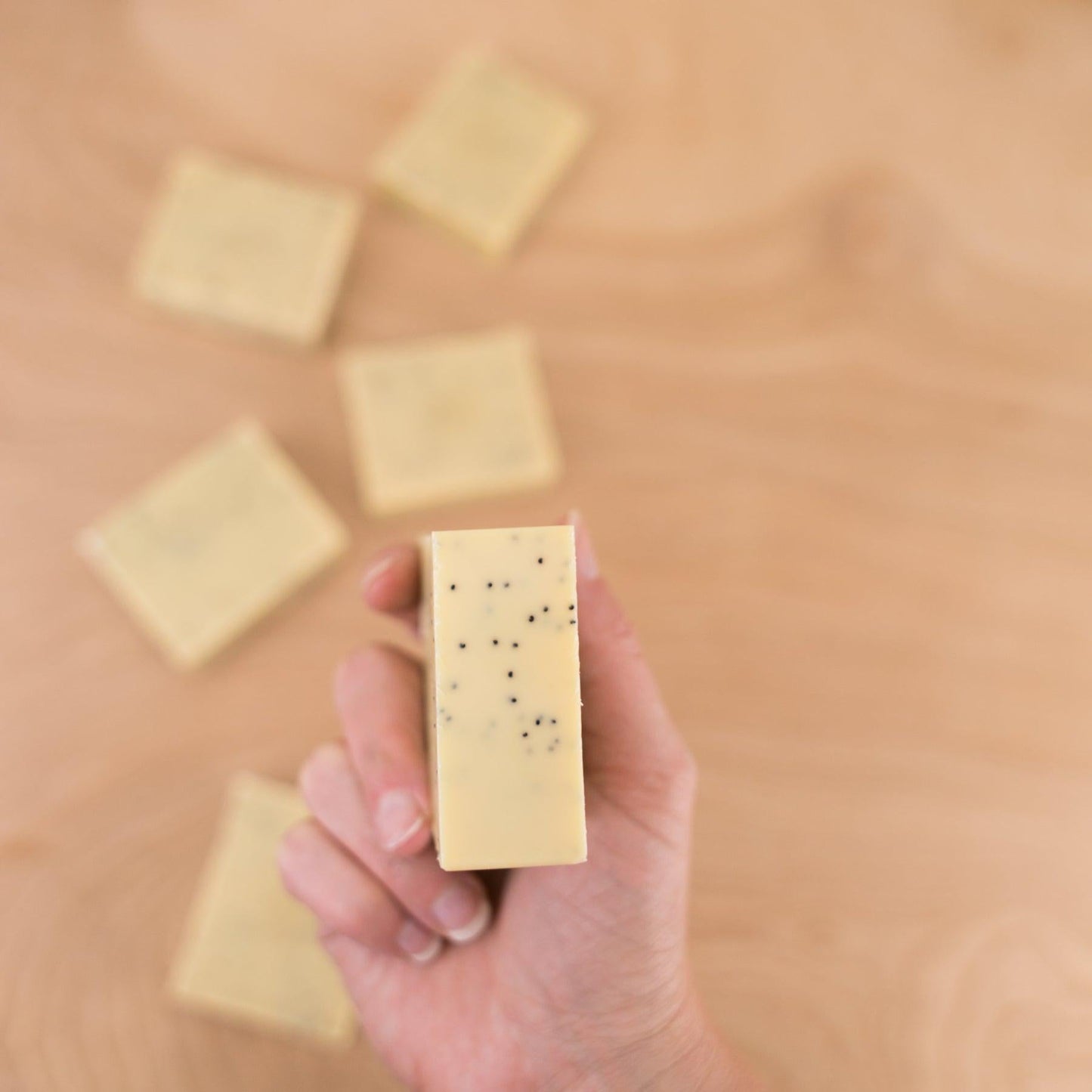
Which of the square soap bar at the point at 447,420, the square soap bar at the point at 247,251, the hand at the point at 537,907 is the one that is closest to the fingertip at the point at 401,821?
the hand at the point at 537,907

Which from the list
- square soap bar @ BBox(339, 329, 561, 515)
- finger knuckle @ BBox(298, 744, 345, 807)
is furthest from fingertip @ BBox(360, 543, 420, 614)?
square soap bar @ BBox(339, 329, 561, 515)

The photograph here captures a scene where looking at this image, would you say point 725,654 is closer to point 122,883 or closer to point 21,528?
point 122,883

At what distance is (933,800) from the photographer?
80 cm

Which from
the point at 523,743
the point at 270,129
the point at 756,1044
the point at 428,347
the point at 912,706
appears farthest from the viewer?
the point at 270,129

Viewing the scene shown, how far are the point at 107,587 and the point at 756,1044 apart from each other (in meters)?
0.64

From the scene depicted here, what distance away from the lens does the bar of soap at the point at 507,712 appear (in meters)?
0.47

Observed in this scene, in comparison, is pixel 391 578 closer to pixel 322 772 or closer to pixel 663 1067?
pixel 322 772

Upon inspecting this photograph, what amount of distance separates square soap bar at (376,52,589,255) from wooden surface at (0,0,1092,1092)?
0.03m

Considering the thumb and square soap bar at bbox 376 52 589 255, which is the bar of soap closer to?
the thumb

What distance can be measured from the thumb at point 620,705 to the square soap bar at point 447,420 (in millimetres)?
290

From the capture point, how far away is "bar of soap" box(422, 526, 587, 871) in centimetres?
47

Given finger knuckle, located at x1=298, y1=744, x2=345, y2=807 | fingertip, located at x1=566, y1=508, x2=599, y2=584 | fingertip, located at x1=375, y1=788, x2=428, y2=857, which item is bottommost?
finger knuckle, located at x1=298, y1=744, x2=345, y2=807

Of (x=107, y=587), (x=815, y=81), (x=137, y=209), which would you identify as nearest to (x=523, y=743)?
(x=107, y=587)

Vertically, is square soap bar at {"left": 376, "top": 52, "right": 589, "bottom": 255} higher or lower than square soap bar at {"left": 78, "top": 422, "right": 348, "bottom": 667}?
higher
